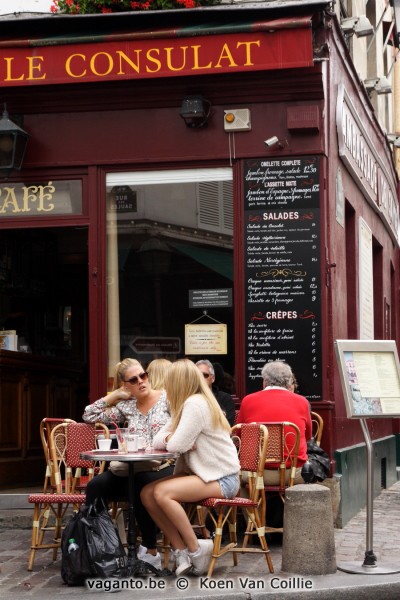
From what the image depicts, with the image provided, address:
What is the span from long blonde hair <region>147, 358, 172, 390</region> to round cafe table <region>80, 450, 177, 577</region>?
111 cm

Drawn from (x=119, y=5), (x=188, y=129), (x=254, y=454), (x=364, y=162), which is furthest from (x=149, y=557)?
(x=364, y=162)

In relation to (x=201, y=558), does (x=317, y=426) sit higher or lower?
higher

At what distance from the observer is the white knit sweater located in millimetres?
8094

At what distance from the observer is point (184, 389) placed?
27.0 ft

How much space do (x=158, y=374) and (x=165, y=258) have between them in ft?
6.53

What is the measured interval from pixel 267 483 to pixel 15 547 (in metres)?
2.19

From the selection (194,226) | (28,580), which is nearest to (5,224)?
(194,226)

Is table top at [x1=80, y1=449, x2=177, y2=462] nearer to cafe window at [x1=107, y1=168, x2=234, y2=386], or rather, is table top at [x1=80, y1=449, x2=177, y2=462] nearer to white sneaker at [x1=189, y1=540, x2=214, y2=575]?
white sneaker at [x1=189, y1=540, x2=214, y2=575]

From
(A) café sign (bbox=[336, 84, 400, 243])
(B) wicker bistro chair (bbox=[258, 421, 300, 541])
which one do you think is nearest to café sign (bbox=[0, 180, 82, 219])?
(A) café sign (bbox=[336, 84, 400, 243])

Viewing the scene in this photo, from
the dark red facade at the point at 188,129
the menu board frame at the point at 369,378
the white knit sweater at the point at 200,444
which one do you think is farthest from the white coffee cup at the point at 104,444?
the dark red facade at the point at 188,129

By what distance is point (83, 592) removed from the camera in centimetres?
769

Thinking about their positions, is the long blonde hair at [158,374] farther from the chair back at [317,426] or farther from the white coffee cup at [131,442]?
the chair back at [317,426]

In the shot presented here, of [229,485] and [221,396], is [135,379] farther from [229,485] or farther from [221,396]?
[221,396]

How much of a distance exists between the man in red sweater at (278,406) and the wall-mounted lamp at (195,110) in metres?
2.47
